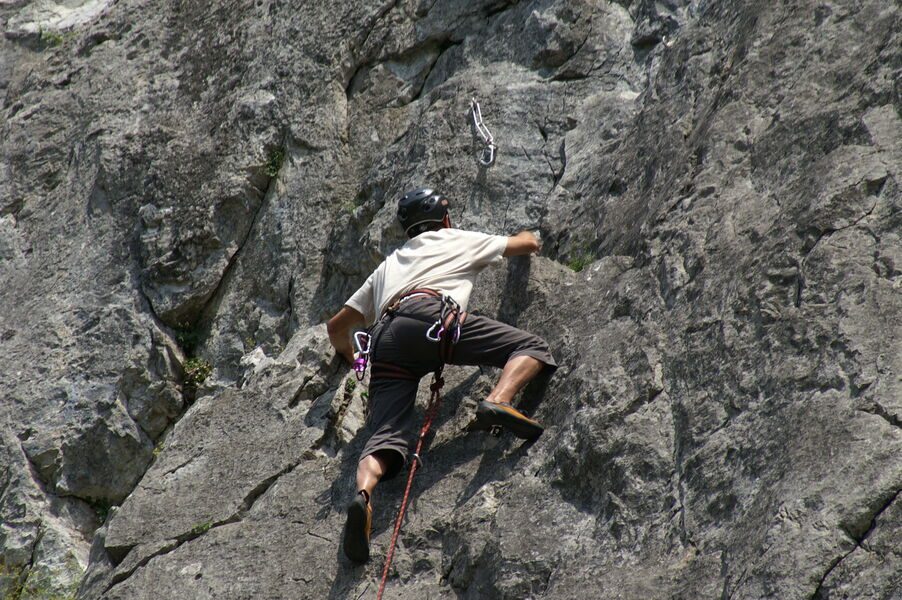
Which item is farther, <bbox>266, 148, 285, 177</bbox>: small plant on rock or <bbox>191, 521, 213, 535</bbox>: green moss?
<bbox>266, 148, 285, 177</bbox>: small plant on rock

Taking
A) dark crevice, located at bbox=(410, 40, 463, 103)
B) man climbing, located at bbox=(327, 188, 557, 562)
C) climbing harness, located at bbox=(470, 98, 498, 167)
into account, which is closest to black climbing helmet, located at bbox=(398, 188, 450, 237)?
man climbing, located at bbox=(327, 188, 557, 562)

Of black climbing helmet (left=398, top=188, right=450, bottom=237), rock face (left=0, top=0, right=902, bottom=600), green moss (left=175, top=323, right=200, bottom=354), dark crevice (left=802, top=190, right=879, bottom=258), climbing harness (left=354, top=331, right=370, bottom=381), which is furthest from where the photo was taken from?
green moss (left=175, top=323, right=200, bottom=354)

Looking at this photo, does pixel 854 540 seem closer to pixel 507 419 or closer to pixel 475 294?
pixel 507 419

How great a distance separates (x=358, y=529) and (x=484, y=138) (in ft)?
14.3

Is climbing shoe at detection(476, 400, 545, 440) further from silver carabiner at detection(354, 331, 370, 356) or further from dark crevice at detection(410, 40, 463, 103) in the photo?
dark crevice at detection(410, 40, 463, 103)

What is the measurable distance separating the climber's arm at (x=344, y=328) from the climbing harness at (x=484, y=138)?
87.8 inches

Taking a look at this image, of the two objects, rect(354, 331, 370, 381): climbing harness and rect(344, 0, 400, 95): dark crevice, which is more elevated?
rect(344, 0, 400, 95): dark crevice

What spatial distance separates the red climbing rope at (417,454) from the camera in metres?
7.07

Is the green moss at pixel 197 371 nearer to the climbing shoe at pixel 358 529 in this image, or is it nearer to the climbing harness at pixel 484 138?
the climbing harness at pixel 484 138

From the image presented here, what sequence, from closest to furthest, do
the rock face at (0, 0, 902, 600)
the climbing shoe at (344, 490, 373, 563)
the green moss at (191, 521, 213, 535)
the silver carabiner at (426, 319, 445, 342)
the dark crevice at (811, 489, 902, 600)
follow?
the dark crevice at (811, 489, 902, 600), the rock face at (0, 0, 902, 600), the climbing shoe at (344, 490, 373, 563), the silver carabiner at (426, 319, 445, 342), the green moss at (191, 521, 213, 535)

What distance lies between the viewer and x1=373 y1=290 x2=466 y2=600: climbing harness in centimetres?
724

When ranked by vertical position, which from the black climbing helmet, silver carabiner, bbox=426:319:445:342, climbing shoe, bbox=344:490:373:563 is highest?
the black climbing helmet

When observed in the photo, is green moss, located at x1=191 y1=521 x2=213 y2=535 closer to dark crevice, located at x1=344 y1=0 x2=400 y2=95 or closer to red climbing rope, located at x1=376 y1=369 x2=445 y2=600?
red climbing rope, located at x1=376 y1=369 x2=445 y2=600

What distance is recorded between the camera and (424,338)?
24.8ft
